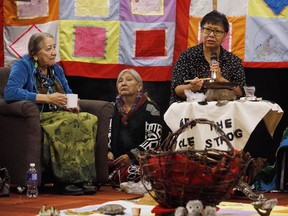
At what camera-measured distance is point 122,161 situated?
5148 mm

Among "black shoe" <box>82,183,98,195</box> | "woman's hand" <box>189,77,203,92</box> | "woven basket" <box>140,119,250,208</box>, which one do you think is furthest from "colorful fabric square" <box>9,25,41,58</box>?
"woven basket" <box>140,119,250,208</box>

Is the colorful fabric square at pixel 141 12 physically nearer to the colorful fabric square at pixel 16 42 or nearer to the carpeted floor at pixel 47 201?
the colorful fabric square at pixel 16 42

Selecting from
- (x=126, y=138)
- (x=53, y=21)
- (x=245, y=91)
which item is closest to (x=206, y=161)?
(x=245, y=91)

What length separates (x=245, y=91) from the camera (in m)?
4.34

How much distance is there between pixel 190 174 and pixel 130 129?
269 cm

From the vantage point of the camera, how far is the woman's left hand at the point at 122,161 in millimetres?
5148

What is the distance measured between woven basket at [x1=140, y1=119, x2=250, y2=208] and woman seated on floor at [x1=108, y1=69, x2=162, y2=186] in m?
2.45

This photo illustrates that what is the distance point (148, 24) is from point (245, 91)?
1524mm

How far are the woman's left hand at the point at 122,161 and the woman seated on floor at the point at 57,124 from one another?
19.5 inches

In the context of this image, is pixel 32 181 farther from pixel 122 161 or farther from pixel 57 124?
pixel 122 161

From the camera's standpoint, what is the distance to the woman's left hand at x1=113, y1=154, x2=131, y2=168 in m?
5.15

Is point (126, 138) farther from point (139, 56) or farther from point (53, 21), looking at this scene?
point (53, 21)

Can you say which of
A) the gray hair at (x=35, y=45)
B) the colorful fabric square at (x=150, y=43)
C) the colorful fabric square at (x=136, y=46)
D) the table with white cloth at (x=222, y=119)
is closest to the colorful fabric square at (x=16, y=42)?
the colorful fabric square at (x=136, y=46)

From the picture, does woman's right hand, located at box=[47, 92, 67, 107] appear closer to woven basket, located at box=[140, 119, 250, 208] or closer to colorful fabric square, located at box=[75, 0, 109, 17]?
colorful fabric square, located at box=[75, 0, 109, 17]
